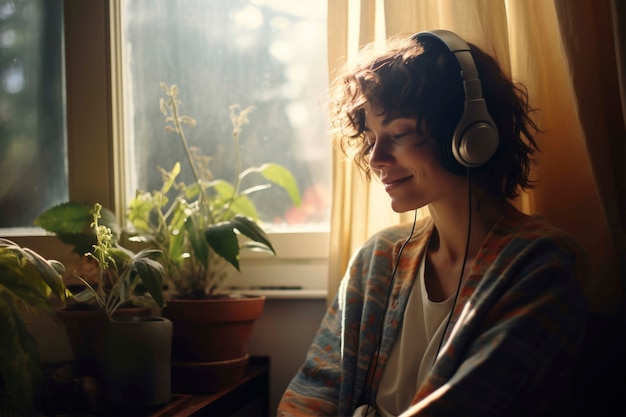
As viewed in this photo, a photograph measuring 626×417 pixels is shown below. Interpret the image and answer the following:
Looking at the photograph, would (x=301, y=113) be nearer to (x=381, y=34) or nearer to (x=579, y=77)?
(x=381, y=34)

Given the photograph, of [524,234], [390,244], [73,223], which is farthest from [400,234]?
[73,223]

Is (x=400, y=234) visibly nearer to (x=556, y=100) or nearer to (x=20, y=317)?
(x=556, y=100)

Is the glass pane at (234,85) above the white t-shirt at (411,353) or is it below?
above

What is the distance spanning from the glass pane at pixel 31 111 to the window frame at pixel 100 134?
61 mm

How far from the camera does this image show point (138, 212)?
4.45 ft

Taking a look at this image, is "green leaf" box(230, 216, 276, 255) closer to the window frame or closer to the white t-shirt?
the window frame

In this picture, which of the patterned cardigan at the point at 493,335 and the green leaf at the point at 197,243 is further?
the green leaf at the point at 197,243

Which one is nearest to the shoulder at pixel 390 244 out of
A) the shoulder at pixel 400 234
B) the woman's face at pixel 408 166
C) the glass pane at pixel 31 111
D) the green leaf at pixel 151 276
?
the shoulder at pixel 400 234

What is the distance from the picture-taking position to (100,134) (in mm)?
1463

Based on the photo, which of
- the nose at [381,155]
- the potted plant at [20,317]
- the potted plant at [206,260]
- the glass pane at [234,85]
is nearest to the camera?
the potted plant at [20,317]

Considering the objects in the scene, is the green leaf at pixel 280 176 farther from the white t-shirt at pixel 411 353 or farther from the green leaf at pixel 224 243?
the white t-shirt at pixel 411 353

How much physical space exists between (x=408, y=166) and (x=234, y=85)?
64cm

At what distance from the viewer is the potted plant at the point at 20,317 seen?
2.58 ft

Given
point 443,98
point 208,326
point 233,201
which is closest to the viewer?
point 443,98
